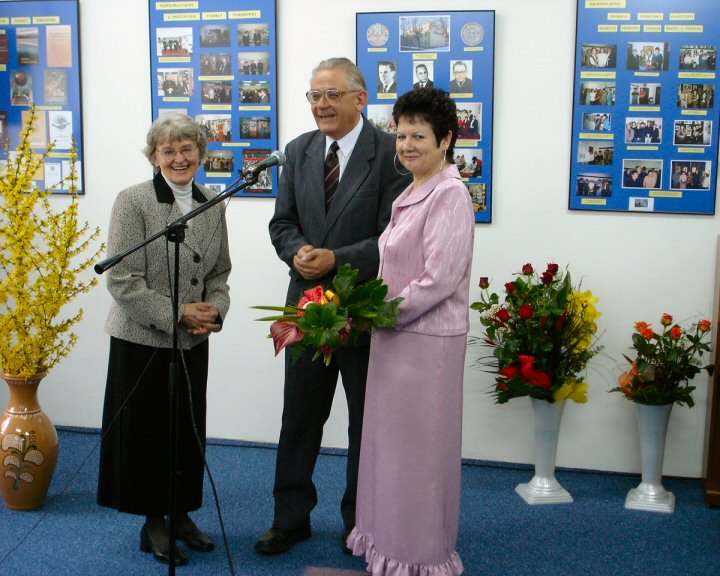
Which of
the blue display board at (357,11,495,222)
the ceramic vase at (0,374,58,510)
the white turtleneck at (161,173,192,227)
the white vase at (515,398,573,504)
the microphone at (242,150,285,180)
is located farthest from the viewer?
the blue display board at (357,11,495,222)

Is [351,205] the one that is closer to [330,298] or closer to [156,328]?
[330,298]

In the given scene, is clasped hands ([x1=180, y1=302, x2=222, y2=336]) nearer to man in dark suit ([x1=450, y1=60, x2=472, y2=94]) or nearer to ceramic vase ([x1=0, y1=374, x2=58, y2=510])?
ceramic vase ([x1=0, y1=374, x2=58, y2=510])

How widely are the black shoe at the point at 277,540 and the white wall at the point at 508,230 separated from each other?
1069 millimetres

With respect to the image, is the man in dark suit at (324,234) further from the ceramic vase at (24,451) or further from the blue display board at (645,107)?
the blue display board at (645,107)

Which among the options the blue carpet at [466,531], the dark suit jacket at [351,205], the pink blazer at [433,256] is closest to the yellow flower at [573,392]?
the blue carpet at [466,531]

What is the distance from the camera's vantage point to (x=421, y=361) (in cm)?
234

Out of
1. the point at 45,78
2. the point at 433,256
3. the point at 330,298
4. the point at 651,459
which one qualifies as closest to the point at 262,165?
the point at 330,298

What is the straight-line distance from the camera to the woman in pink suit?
2281 mm

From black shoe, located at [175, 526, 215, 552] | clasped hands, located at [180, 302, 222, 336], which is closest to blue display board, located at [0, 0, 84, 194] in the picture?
clasped hands, located at [180, 302, 222, 336]

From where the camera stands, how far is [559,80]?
12.0 feet

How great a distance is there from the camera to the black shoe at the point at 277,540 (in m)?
2.92

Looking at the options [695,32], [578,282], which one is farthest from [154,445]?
[695,32]

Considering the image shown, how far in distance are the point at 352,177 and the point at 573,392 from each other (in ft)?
4.62

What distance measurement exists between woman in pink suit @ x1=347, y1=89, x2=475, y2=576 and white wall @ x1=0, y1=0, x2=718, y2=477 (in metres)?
1.46
